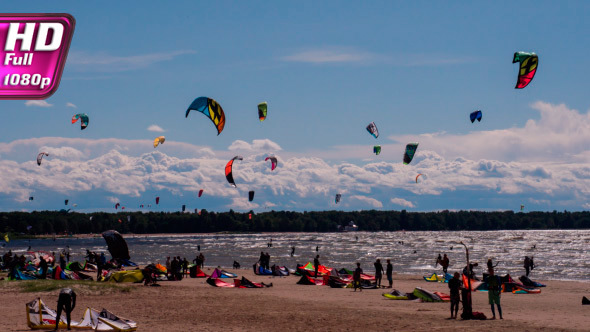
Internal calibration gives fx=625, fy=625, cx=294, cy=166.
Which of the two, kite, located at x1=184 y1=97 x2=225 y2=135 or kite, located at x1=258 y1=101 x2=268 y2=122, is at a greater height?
kite, located at x1=258 y1=101 x2=268 y2=122

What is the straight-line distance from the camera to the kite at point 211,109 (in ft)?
92.8

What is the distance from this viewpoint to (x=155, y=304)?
2067 centimetres

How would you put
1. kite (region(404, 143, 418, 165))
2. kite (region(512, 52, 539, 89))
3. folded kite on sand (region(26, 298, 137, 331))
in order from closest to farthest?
folded kite on sand (region(26, 298, 137, 331)), kite (region(512, 52, 539, 89)), kite (region(404, 143, 418, 165))

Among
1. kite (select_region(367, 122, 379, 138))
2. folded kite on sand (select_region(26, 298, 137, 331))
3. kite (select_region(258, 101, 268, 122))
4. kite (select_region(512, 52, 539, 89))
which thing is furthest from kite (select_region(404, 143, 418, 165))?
folded kite on sand (select_region(26, 298, 137, 331))

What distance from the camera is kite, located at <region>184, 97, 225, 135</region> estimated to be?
28.3 meters

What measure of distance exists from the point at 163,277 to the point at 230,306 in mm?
11108

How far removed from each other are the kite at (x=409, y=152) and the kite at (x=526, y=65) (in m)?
16.6

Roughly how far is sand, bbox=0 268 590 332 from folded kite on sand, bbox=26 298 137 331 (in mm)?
348

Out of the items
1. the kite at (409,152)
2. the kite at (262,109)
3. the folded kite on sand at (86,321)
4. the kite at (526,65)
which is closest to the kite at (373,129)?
the kite at (409,152)

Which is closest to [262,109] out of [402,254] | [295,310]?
[295,310]

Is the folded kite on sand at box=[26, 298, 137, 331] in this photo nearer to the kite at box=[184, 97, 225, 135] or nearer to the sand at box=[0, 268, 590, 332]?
the sand at box=[0, 268, 590, 332]

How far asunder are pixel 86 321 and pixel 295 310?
6807 millimetres

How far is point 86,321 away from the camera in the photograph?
595 inches

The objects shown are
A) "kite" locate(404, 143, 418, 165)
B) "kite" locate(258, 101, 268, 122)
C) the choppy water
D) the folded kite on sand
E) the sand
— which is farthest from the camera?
the choppy water
